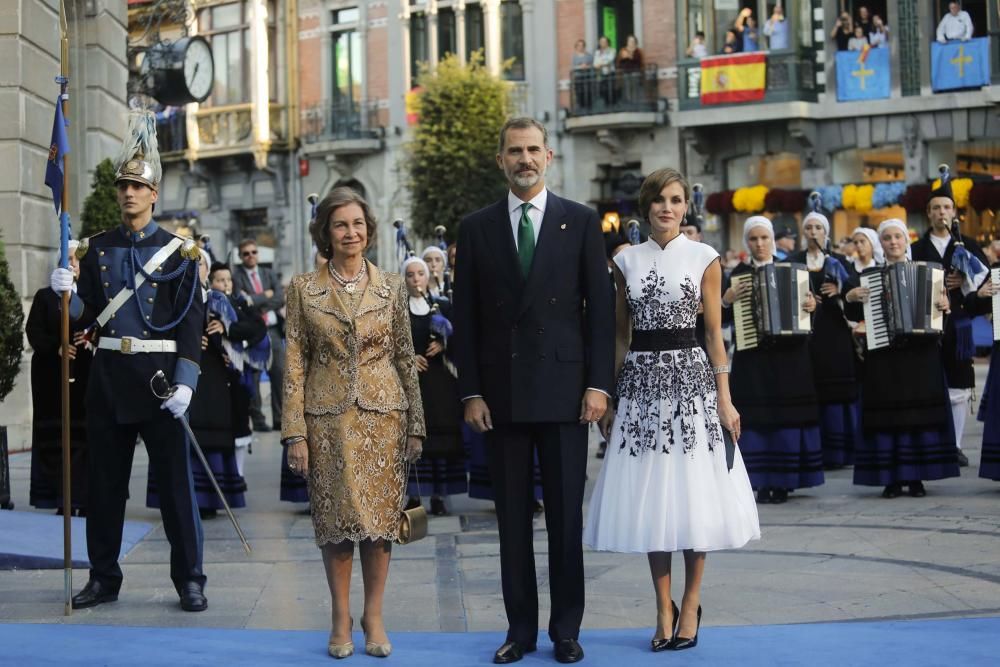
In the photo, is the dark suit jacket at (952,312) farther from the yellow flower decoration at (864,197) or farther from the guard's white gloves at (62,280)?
the yellow flower decoration at (864,197)

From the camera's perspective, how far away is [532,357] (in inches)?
261

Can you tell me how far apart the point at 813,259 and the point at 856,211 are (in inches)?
776

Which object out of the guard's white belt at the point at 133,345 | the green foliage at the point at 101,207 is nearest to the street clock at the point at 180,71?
the green foliage at the point at 101,207

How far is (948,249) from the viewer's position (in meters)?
12.4

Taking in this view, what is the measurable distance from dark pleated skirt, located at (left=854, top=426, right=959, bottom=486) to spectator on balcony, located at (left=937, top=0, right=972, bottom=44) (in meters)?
20.3

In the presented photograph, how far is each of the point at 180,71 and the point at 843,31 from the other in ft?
50.9

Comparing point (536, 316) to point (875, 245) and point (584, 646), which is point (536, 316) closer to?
point (584, 646)

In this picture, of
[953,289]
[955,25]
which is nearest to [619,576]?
[953,289]

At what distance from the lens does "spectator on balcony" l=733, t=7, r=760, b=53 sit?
108 feet

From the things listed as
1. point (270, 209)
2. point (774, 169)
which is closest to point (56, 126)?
point (774, 169)

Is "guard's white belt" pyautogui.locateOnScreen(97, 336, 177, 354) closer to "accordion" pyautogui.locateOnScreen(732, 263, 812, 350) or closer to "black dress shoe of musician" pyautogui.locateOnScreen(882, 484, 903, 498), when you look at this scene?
"accordion" pyautogui.locateOnScreen(732, 263, 812, 350)

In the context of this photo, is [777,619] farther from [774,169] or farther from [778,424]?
[774,169]

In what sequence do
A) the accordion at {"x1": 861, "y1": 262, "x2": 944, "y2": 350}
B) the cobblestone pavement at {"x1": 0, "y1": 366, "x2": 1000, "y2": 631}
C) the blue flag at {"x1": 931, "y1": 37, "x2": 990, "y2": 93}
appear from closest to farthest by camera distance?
the cobblestone pavement at {"x1": 0, "y1": 366, "x2": 1000, "y2": 631}, the accordion at {"x1": 861, "y1": 262, "x2": 944, "y2": 350}, the blue flag at {"x1": 931, "y1": 37, "x2": 990, "y2": 93}

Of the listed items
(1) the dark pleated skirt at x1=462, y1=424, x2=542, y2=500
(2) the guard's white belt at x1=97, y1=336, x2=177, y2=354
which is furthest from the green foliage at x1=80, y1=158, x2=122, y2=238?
(2) the guard's white belt at x1=97, y1=336, x2=177, y2=354
